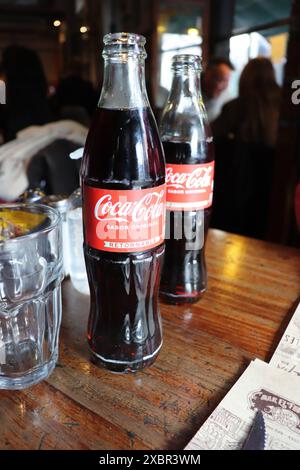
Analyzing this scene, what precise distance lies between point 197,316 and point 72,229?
0.29m

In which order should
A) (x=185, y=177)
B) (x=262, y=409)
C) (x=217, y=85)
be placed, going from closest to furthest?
1. (x=262, y=409)
2. (x=185, y=177)
3. (x=217, y=85)

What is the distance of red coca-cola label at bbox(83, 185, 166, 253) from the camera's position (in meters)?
0.50

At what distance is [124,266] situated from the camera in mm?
557

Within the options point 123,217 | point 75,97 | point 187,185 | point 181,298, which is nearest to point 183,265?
point 181,298

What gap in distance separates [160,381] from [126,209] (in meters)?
0.24

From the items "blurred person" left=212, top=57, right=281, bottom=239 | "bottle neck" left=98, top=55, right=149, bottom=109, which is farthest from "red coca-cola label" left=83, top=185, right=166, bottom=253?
"blurred person" left=212, top=57, right=281, bottom=239

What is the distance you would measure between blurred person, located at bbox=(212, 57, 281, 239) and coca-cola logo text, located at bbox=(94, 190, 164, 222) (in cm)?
175

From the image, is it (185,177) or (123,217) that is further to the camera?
(185,177)

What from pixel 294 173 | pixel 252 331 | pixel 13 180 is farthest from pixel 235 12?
pixel 252 331

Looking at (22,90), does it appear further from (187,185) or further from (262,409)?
(262,409)

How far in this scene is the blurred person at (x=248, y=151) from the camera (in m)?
2.09

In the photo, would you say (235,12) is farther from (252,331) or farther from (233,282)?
(252,331)

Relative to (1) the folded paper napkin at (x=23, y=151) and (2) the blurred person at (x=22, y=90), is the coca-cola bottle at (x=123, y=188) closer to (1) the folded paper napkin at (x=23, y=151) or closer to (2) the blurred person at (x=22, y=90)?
(1) the folded paper napkin at (x=23, y=151)

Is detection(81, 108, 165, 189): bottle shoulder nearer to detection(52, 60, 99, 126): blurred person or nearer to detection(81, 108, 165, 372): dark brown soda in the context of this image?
detection(81, 108, 165, 372): dark brown soda
